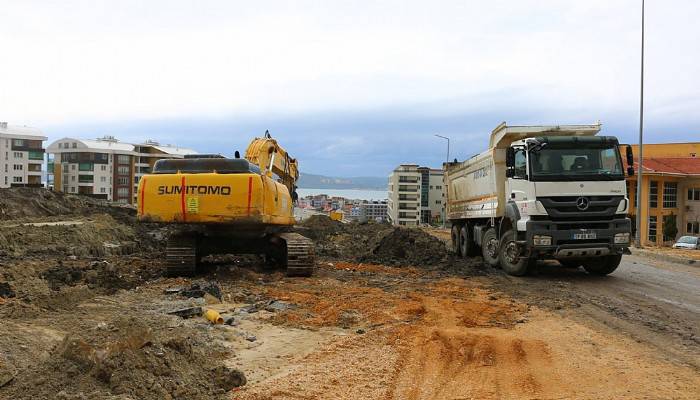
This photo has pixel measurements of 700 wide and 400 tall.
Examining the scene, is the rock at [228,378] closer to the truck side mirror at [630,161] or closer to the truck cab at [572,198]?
the truck cab at [572,198]

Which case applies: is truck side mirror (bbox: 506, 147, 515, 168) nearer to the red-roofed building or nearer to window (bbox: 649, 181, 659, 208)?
the red-roofed building

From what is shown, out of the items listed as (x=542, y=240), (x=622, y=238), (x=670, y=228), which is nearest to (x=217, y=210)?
(x=542, y=240)

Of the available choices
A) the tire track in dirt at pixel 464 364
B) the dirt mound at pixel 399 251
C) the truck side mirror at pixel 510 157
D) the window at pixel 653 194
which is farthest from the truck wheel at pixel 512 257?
the window at pixel 653 194

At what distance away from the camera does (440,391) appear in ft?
17.4

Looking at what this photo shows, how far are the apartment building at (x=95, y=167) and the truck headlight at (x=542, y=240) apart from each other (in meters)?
84.2

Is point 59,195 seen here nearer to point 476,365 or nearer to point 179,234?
point 179,234

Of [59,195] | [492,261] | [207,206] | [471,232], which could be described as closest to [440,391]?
[207,206]

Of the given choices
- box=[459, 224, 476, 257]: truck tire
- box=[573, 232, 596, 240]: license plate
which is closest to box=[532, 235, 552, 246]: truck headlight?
box=[573, 232, 596, 240]: license plate

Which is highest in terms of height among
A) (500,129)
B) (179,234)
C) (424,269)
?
(500,129)

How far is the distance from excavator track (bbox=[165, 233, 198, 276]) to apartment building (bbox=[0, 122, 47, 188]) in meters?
79.7

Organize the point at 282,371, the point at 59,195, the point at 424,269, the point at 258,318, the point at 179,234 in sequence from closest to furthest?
the point at 282,371 < the point at 258,318 < the point at 179,234 < the point at 424,269 < the point at 59,195

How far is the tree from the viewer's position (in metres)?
57.3

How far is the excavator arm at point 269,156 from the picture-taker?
556 inches

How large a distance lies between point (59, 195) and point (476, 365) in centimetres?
3482
